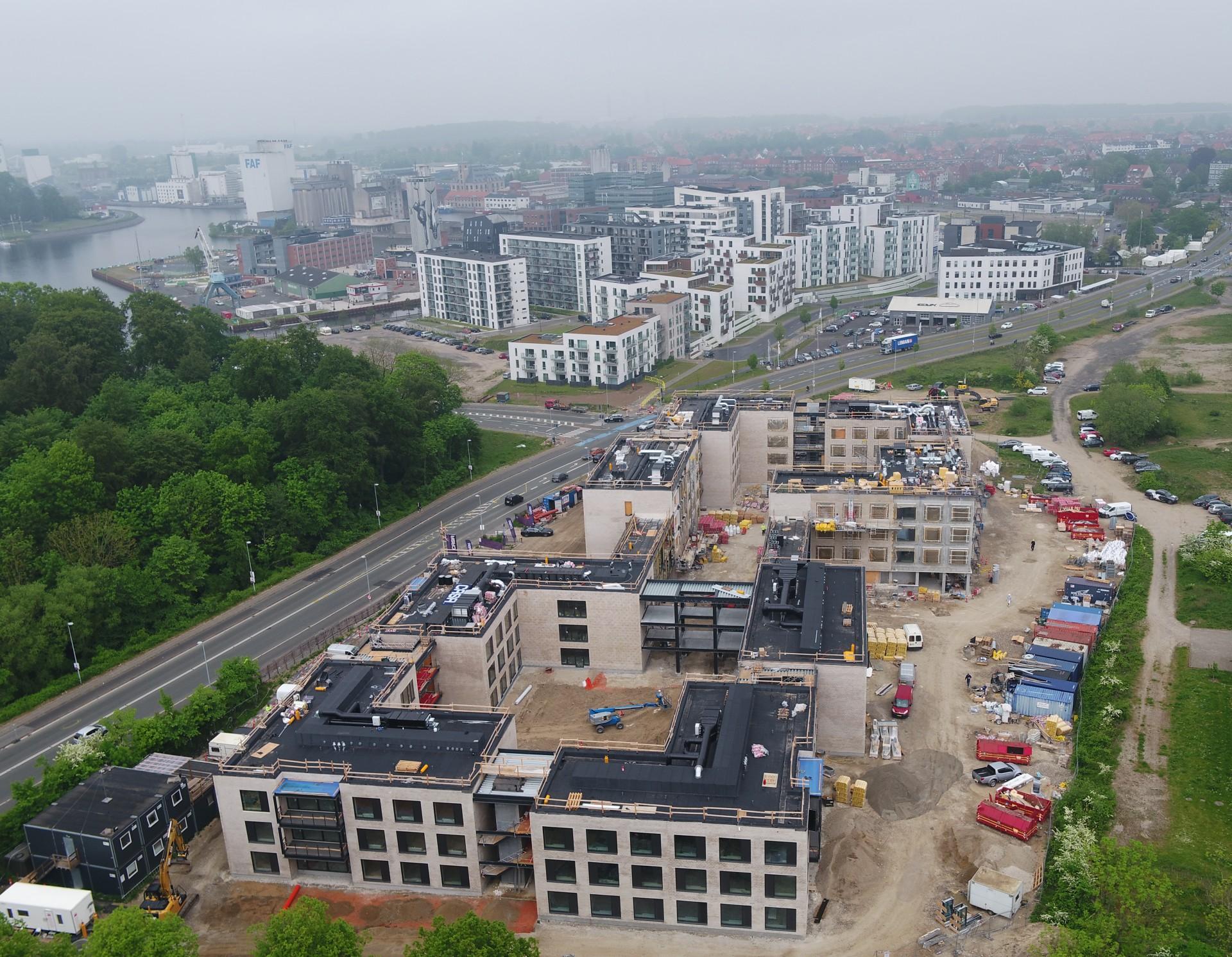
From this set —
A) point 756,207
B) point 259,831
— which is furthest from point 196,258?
point 259,831

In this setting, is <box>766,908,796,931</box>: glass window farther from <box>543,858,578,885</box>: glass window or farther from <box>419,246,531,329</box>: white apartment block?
<box>419,246,531,329</box>: white apartment block

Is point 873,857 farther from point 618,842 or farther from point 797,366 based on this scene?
point 797,366

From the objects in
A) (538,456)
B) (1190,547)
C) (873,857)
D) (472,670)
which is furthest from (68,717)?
(1190,547)

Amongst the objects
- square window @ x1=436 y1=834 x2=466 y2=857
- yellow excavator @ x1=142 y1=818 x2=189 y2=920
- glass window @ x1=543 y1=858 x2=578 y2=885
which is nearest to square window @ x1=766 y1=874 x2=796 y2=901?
glass window @ x1=543 y1=858 x2=578 y2=885

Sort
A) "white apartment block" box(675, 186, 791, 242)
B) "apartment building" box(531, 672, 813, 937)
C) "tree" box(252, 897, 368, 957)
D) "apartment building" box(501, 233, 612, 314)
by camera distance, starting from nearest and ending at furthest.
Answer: "tree" box(252, 897, 368, 957) < "apartment building" box(531, 672, 813, 937) < "apartment building" box(501, 233, 612, 314) < "white apartment block" box(675, 186, 791, 242)

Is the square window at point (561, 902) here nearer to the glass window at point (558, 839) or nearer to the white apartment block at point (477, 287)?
the glass window at point (558, 839)

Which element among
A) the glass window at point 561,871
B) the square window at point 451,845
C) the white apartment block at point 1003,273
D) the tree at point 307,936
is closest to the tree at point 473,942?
the tree at point 307,936
